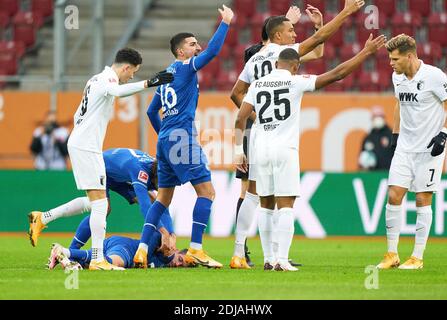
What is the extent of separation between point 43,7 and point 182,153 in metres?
14.3

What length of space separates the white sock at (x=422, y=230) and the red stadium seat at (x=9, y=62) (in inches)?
536

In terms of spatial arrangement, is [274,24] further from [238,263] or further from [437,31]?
[437,31]

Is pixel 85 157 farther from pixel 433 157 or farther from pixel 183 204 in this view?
pixel 183 204

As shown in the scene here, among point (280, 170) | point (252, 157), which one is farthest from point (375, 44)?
point (252, 157)

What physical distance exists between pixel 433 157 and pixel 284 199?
194 centimetres

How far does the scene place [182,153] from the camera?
37.4 feet

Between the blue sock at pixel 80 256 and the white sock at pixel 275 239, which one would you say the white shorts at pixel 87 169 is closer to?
the blue sock at pixel 80 256

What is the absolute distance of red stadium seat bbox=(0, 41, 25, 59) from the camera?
23781 millimetres

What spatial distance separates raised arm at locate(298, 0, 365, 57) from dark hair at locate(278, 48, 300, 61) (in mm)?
395

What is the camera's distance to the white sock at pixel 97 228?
11070 millimetres

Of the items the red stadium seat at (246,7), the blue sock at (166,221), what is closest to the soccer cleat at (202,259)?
the blue sock at (166,221)

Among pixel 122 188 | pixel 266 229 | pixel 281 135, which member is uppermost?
pixel 281 135
